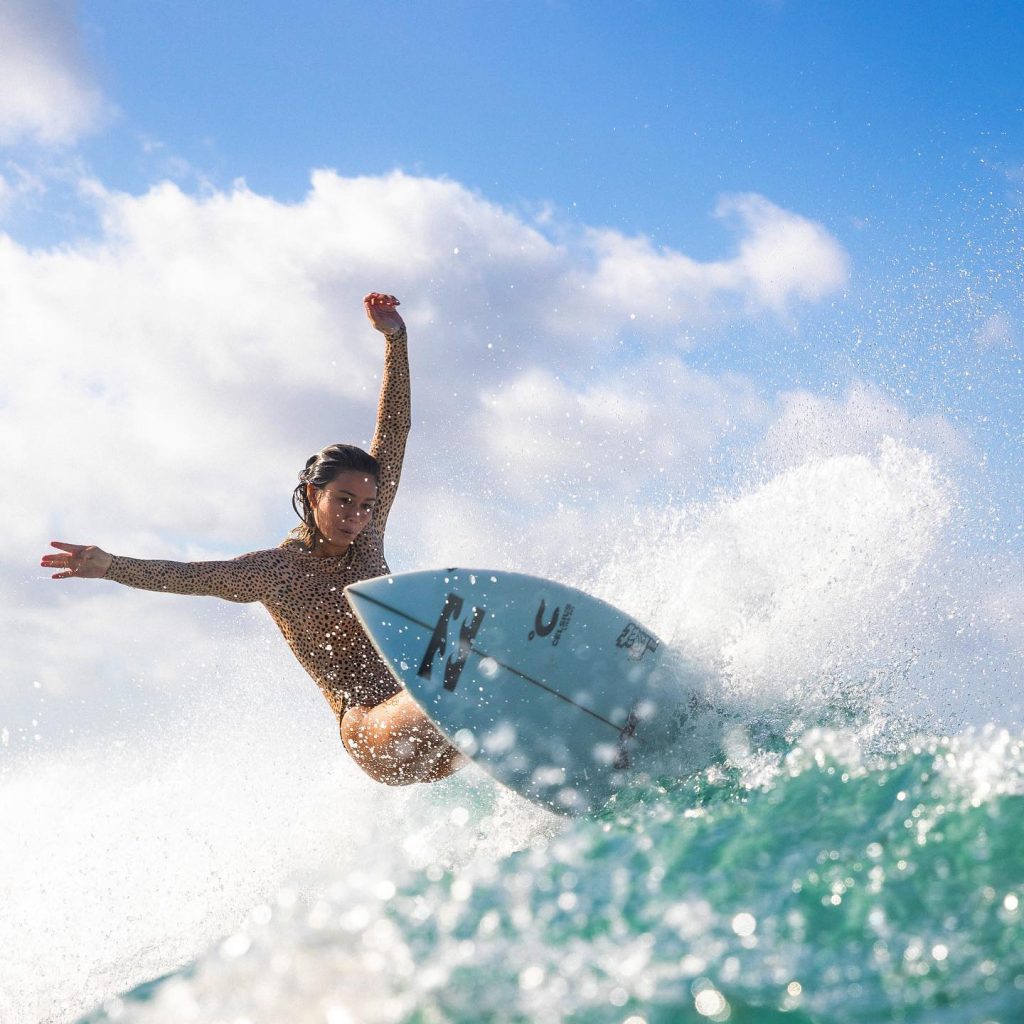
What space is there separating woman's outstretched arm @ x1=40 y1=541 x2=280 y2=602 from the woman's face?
0.37 meters

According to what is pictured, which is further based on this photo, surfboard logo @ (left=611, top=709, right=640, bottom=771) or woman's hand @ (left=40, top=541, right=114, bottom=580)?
surfboard logo @ (left=611, top=709, right=640, bottom=771)

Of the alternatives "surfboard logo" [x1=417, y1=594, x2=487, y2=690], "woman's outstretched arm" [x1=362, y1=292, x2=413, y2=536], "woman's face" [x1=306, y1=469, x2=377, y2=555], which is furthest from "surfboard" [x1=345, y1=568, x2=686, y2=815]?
"woman's outstretched arm" [x1=362, y1=292, x2=413, y2=536]

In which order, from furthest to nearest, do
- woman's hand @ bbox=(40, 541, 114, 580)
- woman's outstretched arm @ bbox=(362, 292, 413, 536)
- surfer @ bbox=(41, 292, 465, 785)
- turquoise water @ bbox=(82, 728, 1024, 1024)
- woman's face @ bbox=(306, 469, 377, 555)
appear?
woman's outstretched arm @ bbox=(362, 292, 413, 536) < woman's face @ bbox=(306, 469, 377, 555) < surfer @ bbox=(41, 292, 465, 785) < woman's hand @ bbox=(40, 541, 114, 580) < turquoise water @ bbox=(82, 728, 1024, 1024)

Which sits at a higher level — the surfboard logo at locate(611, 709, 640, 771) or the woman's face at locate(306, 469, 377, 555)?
the woman's face at locate(306, 469, 377, 555)

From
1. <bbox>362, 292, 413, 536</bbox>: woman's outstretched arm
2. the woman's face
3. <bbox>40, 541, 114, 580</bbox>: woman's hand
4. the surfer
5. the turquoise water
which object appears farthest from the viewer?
<bbox>362, 292, 413, 536</bbox>: woman's outstretched arm

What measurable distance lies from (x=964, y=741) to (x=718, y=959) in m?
2.09

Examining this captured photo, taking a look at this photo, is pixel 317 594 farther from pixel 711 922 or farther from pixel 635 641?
pixel 711 922

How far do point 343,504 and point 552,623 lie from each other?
144cm

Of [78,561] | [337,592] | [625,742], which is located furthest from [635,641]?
[78,561]

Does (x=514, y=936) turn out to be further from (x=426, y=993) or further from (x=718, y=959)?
(x=718, y=959)

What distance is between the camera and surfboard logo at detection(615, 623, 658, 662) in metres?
5.20

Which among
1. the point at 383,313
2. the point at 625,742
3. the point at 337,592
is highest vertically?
the point at 383,313

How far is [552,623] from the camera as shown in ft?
16.3

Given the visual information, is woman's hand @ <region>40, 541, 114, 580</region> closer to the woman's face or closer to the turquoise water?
the woman's face
